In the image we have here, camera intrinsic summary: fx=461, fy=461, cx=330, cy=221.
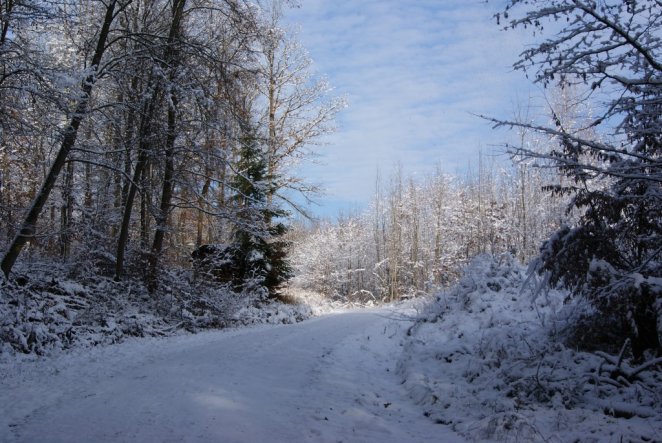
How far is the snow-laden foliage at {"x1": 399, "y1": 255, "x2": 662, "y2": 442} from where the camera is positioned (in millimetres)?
4473

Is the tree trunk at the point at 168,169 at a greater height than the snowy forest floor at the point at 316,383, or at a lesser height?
greater

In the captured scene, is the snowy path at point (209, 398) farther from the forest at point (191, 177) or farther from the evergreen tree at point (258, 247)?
the evergreen tree at point (258, 247)

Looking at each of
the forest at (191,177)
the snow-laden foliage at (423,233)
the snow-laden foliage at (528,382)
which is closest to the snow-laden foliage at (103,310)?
the forest at (191,177)

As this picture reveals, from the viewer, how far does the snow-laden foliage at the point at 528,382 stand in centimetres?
447

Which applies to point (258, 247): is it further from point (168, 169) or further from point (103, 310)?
point (103, 310)

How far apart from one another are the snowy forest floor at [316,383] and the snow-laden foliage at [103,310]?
5 centimetres

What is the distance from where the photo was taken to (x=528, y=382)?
222 inches

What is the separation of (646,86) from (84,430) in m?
6.00

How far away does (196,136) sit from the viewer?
13383 mm

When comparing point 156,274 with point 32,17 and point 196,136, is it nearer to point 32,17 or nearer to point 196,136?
point 196,136

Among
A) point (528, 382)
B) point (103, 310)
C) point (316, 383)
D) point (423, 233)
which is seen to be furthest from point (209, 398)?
point (423, 233)

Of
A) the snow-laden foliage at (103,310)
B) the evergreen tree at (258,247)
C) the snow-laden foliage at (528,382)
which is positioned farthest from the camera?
the evergreen tree at (258,247)

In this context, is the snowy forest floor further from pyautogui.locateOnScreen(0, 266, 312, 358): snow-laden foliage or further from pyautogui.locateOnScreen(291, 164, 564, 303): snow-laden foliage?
pyautogui.locateOnScreen(291, 164, 564, 303): snow-laden foliage

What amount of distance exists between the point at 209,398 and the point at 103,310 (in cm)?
622
